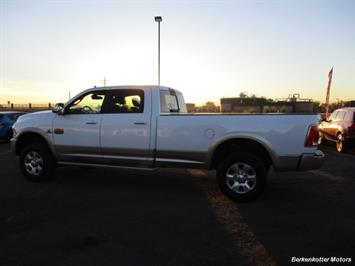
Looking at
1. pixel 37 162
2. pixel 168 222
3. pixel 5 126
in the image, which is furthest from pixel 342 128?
pixel 5 126

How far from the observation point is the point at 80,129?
8.26 m

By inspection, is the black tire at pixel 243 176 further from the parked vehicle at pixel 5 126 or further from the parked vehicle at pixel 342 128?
the parked vehicle at pixel 5 126

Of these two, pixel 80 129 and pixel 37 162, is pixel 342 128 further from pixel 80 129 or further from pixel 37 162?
pixel 37 162

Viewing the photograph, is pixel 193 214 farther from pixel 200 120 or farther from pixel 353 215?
pixel 353 215

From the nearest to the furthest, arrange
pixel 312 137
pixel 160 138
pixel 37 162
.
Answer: pixel 312 137
pixel 160 138
pixel 37 162

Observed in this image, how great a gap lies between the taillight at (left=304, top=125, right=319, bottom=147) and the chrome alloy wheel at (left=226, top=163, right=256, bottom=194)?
997 mm

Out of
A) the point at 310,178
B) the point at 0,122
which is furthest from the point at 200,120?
the point at 0,122

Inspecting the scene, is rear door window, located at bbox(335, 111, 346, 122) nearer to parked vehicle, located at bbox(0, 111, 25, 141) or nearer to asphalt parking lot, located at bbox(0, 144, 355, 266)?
asphalt parking lot, located at bbox(0, 144, 355, 266)

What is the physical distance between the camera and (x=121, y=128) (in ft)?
25.8

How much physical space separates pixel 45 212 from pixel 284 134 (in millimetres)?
3952

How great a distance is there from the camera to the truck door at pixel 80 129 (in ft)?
26.7

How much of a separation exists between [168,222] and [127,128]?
249 cm

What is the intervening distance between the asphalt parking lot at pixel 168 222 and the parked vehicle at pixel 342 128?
18.0 feet

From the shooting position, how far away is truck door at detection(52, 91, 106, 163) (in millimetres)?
8141
